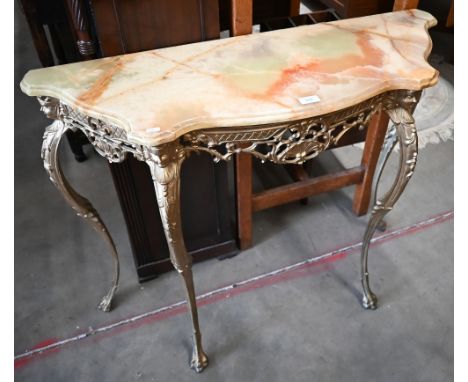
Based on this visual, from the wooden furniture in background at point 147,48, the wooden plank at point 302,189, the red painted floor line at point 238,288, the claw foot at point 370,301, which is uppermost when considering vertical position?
the wooden furniture in background at point 147,48

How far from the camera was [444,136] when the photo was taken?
2.27 m

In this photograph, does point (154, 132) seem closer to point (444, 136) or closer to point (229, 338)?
point (229, 338)

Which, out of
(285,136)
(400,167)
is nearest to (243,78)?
(285,136)

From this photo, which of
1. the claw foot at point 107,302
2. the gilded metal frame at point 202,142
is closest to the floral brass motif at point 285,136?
the gilded metal frame at point 202,142

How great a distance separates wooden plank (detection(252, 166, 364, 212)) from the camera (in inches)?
64.7

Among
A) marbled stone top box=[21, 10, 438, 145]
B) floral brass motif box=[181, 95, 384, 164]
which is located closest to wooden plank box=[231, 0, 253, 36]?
marbled stone top box=[21, 10, 438, 145]

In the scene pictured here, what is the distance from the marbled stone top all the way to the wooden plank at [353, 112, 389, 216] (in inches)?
16.7

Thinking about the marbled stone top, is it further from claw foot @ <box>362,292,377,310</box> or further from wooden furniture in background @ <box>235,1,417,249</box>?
claw foot @ <box>362,292,377,310</box>

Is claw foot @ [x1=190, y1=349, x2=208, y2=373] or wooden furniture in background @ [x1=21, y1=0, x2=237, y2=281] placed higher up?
wooden furniture in background @ [x1=21, y1=0, x2=237, y2=281]

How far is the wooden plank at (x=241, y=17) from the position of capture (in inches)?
47.3

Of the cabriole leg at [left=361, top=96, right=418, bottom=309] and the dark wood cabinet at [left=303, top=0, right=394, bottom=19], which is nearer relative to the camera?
the cabriole leg at [left=361, top=96, right=418, bottom=309]

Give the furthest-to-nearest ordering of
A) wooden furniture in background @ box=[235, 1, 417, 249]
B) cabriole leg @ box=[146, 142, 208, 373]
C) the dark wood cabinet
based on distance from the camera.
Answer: wooden furniture in background @ box=[235, 1, 417, 249] → the dark wood cabinet → cabriole leg @ box=[146, 142, 208, 373]

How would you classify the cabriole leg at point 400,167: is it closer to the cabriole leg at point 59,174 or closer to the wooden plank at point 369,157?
the wooden plank at point 369,157

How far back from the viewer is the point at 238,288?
1.60 m
